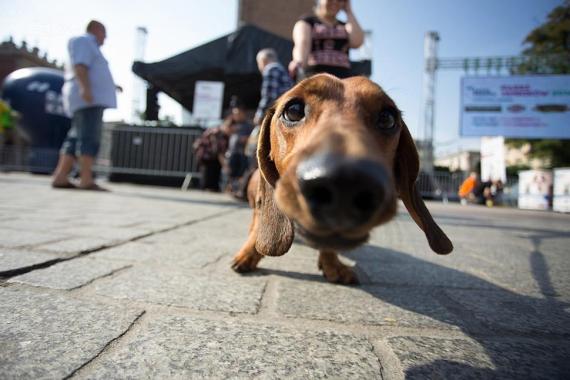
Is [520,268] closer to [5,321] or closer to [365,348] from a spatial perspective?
[365,348]

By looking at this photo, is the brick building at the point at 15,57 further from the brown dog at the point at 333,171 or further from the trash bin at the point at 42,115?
the brown dog at the point at 333,171

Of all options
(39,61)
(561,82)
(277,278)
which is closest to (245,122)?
(277,278)

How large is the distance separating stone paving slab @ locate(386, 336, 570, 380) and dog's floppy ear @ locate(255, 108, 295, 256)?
0.51 meters

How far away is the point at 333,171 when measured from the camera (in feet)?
2.30

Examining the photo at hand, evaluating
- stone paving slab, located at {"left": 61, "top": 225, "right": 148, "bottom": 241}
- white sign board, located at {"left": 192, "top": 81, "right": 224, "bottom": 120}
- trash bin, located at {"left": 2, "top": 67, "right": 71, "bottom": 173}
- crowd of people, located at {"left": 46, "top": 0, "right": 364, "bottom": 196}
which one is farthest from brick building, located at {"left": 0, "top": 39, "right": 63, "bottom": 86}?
stone paving slab, located at {"left": 61, "top": 225, "right": 148, "bottom": 241}

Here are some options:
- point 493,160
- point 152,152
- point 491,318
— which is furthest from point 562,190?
point 152,152

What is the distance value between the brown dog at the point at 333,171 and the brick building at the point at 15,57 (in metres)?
34.7

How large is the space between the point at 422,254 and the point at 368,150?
2156mm

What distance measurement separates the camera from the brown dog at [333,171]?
72 cm

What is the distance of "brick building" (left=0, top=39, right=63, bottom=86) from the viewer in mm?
27125

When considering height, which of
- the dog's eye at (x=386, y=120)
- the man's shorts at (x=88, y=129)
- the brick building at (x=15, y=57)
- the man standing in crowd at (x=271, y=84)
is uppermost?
the brick building at (x=15, y=57)

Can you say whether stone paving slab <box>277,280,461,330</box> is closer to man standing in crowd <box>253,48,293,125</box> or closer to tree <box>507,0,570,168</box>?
man standing in crowd <box>253,48,293,125</box>

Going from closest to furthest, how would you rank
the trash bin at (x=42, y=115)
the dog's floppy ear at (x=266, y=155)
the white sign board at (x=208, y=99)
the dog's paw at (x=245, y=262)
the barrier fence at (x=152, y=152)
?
the dog's floppy ear at (x=266, y=155), the dog's paw at (x=245, y=262), the white sign board at (x=208, y=99), the barrier fence at (x=152, y=152), the trash bin at (x=42, y=115)

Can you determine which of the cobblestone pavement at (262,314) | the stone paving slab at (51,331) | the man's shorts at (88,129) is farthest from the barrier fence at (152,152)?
the stone paving slab at (51,331)
